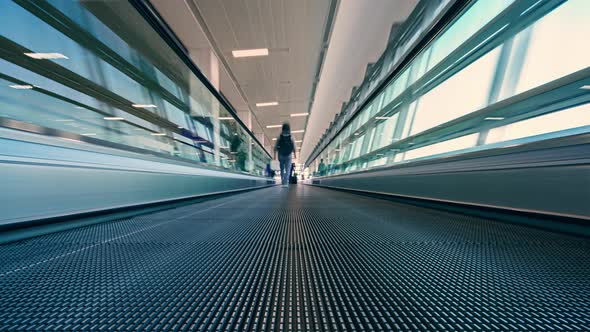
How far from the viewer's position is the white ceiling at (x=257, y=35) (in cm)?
404

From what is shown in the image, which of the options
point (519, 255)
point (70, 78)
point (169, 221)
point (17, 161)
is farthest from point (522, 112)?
point (70, 78)

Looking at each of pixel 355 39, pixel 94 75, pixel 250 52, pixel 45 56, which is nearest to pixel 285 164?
pixel 250 52

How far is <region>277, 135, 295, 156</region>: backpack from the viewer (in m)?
6.72

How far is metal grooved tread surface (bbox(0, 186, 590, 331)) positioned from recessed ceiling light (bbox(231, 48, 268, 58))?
5.37 metres

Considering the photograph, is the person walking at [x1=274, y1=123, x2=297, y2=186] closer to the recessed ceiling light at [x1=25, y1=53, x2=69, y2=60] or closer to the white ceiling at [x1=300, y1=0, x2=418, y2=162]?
the white ceiling at [x1=300, y1=0, x2=418, y2=162]

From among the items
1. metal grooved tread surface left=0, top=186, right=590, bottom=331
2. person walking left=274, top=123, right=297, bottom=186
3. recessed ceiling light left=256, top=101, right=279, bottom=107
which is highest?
recessed ceiling light left=256, top=101, right=279, bottom=107

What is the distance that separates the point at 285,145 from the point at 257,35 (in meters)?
3.23

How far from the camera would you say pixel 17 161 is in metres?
1.08

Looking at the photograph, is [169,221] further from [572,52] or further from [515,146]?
[572,52]

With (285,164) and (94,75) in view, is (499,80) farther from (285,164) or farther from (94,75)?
(285,164)

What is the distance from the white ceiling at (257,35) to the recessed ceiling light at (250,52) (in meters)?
0.14

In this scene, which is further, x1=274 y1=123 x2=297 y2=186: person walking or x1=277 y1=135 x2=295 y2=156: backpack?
x1=277 y1=135 x2=295 y2=156: backpack

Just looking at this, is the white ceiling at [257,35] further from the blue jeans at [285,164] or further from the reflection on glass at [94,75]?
the blue jeans at [285,164]

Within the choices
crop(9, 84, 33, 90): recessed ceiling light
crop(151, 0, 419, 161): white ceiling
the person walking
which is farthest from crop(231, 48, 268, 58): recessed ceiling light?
crop(9, 84, 33, 90): recessed ceiling light
